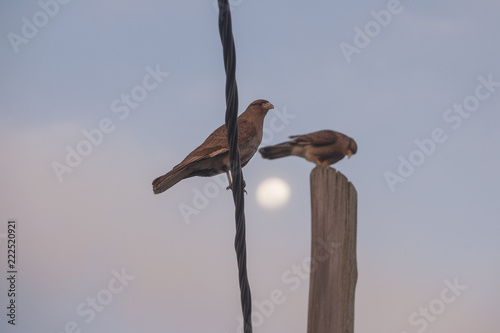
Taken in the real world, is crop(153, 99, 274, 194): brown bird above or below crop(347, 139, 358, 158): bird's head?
below

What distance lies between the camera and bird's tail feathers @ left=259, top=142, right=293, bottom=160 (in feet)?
33.1

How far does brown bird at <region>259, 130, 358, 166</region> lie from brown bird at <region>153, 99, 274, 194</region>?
3970 millimetres

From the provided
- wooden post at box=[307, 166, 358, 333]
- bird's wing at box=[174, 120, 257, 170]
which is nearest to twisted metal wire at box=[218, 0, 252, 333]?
wooden post at box=[307, 166, 358, 333]

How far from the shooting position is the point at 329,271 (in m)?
3.57

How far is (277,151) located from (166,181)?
5288 mm

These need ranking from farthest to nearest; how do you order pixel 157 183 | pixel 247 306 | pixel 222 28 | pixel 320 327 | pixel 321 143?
pixel 321 143 → pixel 157 183 → pixel 320 327 → pixel 247 306 → pixel 222 28

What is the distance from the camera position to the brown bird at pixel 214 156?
16.8 ft

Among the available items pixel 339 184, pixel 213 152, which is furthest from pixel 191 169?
pixel 339 184

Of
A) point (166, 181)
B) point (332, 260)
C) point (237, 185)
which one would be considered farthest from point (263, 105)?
point (237, 185)

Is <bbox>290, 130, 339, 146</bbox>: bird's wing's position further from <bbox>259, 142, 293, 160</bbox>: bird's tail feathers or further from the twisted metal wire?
the twisted metal wire

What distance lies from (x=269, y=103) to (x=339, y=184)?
2.77m

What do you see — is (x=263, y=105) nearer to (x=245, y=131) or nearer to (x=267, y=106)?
(x=267, y=106)

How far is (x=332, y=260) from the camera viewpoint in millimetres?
3562

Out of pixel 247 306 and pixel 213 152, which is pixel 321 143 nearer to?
pixel 213 152
